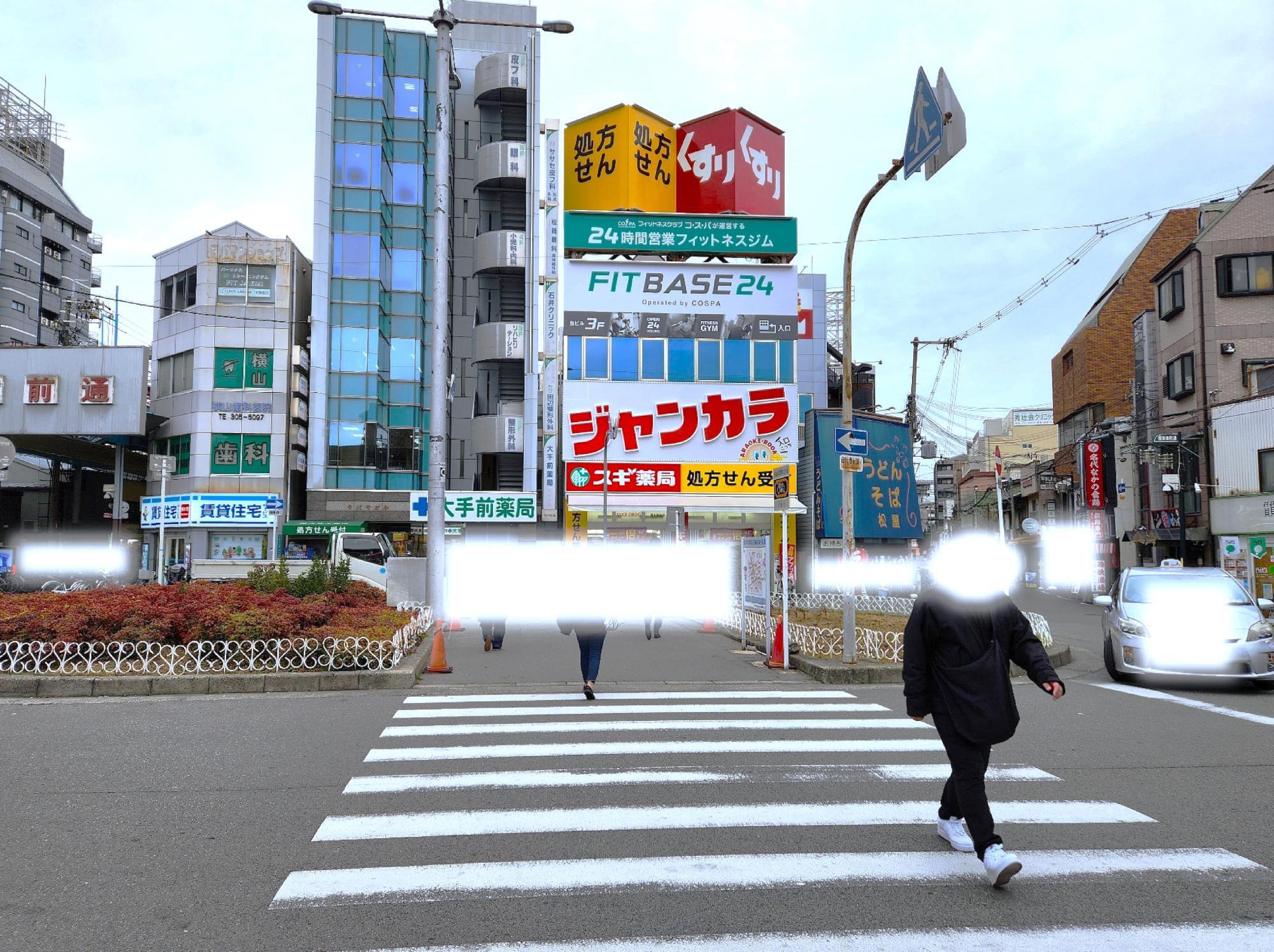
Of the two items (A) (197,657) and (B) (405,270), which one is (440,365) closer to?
(A) (197,657)

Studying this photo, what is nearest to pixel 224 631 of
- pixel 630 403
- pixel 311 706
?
pixel 311 706

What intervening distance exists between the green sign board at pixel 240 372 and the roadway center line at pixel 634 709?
33.0 m

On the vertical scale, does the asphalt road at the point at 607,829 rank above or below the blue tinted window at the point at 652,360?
below

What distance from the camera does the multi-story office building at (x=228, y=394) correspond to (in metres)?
38.1

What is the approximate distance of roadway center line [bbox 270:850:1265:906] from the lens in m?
4.32

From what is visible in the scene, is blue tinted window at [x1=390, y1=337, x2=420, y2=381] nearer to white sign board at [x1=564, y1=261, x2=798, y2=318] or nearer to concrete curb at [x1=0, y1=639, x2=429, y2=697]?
white sign board at [x1=564, y1=261, x2=798, y2=318]

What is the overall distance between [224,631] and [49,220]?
247ft

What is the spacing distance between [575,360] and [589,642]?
20107mm

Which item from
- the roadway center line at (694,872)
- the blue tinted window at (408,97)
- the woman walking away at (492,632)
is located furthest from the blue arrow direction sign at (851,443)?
the blue tinted window at (408,97)

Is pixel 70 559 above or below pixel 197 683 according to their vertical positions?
above

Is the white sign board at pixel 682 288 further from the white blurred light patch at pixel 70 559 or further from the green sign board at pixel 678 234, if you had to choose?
the white blurred light patch at pixel 70 559

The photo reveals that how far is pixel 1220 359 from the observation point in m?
32.3

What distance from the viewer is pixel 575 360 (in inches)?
1158

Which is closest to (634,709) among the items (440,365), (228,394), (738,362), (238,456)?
(440,365)
